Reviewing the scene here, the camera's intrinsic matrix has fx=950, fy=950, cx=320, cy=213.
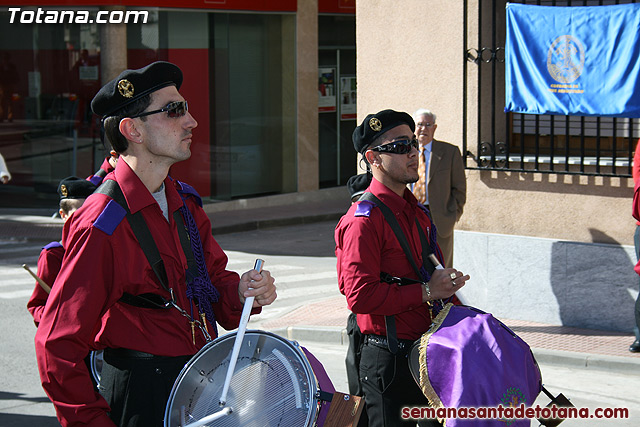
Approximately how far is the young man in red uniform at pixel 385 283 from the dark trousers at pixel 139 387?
3.78 ft

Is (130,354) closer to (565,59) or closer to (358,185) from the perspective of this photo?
(358,185)

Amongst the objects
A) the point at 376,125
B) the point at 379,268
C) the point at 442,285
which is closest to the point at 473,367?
the point at 442,285

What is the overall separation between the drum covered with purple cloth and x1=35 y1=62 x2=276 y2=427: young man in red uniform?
824mm

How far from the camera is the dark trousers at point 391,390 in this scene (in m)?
4.29

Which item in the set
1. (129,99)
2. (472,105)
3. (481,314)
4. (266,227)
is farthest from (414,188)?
(266,227)

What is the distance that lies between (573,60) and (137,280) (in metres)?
7.07

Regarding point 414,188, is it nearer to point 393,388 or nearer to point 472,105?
point 472,105

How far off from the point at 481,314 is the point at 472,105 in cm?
626

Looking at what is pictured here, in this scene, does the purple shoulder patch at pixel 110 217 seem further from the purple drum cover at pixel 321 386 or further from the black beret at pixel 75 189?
the black beret at pixel 75 189

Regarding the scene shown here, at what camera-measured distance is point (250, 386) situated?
10.5 ft

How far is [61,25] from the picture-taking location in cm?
1761

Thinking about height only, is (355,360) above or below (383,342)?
below

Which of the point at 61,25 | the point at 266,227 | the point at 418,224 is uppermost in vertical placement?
the point at 61,25

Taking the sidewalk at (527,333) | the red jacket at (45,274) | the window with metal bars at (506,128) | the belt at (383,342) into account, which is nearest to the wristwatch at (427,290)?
the belt at (383,342)
